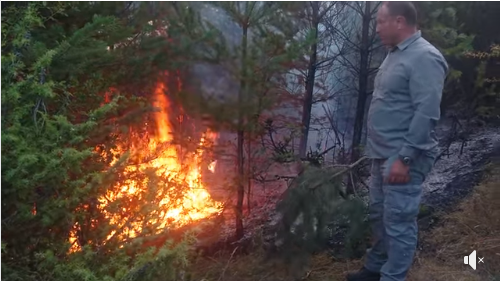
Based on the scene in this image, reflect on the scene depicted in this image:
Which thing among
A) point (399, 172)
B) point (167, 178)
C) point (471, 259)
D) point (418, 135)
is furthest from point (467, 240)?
point (167, 178)

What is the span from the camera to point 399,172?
301 centimetres

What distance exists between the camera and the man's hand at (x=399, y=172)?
3002 mm

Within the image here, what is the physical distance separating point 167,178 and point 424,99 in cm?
161

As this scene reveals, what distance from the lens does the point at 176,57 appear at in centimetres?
351

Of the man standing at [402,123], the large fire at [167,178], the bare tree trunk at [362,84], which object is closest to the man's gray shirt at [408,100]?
the man standing at [402,123]

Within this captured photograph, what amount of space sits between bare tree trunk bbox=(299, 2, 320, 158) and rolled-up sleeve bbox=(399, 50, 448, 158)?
2.31 ft

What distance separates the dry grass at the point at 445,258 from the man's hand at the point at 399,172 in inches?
30.7

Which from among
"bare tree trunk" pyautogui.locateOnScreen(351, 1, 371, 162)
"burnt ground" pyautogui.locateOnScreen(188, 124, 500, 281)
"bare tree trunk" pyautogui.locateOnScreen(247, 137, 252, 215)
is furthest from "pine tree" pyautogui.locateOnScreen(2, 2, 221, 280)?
"bare tree trunk" pyautogui.locateOnScreen(351, 1, 371, 162)

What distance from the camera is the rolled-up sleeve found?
2904 millimetres

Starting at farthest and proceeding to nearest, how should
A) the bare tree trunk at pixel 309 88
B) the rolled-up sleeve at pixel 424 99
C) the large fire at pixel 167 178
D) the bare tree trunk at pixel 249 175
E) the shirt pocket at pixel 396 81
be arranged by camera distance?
the bare tree trunk at pixel 249 175, the bare tree trunk at pixel 309 88, the large fire at pixel 167 178, the shirt pocket at pixel 396 81, the rolled-up sleeve at pixel 424 99

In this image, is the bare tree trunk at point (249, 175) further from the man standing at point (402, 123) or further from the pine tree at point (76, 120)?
the man standing at point (402, 123)

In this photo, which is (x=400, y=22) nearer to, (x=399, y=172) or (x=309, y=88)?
(x=309, y=88)

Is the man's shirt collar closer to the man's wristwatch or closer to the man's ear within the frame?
the man's ear

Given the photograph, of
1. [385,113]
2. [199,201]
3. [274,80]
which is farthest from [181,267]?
[385,113]
